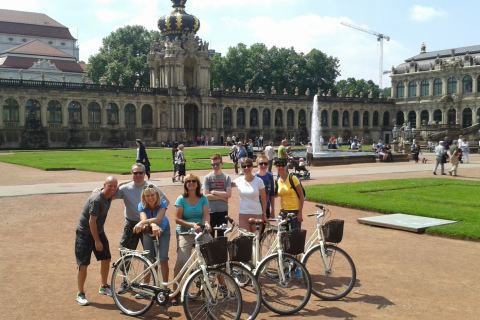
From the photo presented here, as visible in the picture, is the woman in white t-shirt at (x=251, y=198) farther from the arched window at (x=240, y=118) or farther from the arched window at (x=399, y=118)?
the arched window at (x=399, y=118)

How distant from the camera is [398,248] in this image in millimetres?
12781

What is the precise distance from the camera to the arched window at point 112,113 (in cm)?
7294

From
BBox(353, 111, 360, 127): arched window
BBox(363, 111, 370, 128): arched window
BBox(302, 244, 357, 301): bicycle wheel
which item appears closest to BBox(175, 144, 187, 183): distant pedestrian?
BBox(302, 244, 357, 301): bicycle wheel

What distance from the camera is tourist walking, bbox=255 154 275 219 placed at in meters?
11.3

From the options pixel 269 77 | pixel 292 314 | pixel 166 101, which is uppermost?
pixel 269 77

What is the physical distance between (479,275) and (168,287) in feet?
20.1

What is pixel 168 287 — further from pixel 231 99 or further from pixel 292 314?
pixel 231 99

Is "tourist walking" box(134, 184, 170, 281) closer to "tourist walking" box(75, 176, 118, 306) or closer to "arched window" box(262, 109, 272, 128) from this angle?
"tourist walking" box(75, 176, 118, 306)

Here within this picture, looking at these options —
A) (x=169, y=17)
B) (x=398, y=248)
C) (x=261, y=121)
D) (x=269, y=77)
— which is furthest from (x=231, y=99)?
(x=398, y=248)

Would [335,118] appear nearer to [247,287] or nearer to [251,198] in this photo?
[251,198]

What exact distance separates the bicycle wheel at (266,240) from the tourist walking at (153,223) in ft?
6.55

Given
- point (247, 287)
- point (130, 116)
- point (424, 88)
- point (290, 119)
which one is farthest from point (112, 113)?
point (247, 287)

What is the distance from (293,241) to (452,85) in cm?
9502

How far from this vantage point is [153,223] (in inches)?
338
